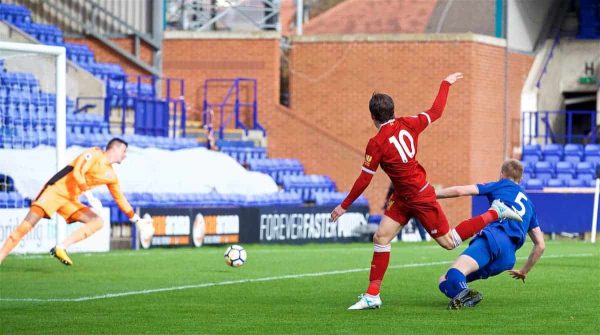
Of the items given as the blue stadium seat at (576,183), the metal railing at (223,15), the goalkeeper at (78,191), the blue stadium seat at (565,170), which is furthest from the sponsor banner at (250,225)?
the metal railing at (223,15)

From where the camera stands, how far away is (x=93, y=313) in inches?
474

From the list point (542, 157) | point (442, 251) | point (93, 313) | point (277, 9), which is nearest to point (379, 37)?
point (277, 9)

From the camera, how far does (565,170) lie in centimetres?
3503

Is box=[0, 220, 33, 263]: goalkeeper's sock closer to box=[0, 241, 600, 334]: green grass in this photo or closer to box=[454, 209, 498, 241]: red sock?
box=[0, 241, 600, 334]: green grass

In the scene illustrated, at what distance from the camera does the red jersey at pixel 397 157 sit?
→ 1179cm

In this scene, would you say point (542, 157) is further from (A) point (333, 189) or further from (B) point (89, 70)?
(B) point (89, 70)

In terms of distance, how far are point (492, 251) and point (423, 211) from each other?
716 mm

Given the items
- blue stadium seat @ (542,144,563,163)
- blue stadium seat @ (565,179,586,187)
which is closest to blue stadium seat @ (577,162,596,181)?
blue stadium seat @ (565,179,586,187)

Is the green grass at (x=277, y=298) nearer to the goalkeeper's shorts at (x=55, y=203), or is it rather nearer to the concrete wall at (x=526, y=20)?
the goalkeeper's shorts at (x=55, y=203)

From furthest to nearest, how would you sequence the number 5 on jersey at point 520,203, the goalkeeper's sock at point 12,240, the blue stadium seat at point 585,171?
the blue stadium seat at point 585,171
the goalkeeper's sock at point 12,240
the number 5 on jersey at point 520,203

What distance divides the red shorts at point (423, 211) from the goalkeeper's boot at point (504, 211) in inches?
18.9

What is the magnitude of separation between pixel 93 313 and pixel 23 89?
13289 millimetres

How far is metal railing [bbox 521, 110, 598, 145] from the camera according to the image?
121 feet

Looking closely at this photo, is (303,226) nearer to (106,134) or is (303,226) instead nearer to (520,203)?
(106,134)
